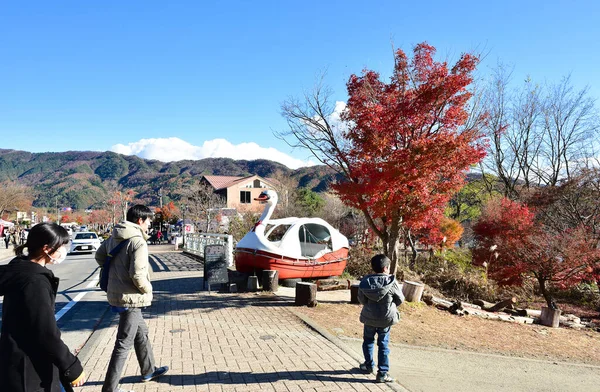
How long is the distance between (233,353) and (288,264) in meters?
5.09

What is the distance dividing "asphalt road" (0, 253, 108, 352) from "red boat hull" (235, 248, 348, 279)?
11.2ft

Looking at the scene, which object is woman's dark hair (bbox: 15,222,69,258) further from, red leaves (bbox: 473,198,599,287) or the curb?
red leaves (bbox: 473,198,599,287)

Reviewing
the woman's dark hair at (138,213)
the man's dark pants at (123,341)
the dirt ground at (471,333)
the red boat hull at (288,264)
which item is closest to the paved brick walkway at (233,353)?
the man's dark pants at (123,341)

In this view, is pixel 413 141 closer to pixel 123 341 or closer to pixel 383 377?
pixel 383 377

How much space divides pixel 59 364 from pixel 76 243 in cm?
2609

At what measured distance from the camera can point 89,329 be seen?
7023 mm

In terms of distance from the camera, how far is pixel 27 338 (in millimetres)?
2293

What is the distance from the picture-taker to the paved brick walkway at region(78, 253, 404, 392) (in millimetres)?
4480

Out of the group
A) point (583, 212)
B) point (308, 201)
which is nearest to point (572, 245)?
point (583, 212)

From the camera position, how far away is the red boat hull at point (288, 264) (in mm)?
10289

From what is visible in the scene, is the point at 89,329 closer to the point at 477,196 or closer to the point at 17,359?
the point at 17,359

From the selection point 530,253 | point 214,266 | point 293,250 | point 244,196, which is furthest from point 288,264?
point 244,196

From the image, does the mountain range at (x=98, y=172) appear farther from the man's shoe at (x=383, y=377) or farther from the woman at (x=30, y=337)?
the woman at (x=30, y=337)

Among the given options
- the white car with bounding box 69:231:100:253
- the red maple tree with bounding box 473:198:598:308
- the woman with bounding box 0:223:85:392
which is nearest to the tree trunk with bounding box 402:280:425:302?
the red maple tree with bounding box 473:198:598:308
